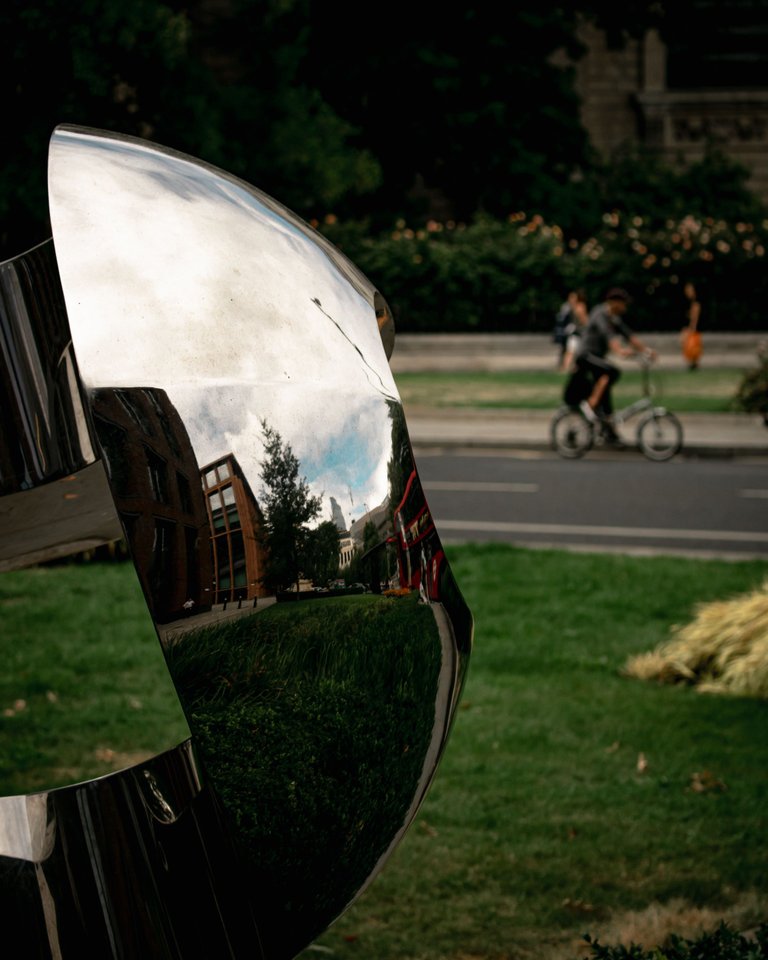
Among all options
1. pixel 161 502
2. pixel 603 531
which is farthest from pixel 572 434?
pixel 161 502

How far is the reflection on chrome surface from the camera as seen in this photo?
229 cm

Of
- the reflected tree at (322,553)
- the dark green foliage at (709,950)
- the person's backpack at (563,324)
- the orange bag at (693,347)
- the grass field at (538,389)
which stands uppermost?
the reflected tree at (322,553)

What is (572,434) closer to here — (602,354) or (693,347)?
(602,354)

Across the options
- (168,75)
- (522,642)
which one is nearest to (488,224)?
(168,75)

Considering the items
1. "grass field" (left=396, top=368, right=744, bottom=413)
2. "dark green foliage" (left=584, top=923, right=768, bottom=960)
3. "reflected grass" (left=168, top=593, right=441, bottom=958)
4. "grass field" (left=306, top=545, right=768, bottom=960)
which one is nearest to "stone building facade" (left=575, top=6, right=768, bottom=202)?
"grass field" (left=396, top=368, right=744, bottom=413)

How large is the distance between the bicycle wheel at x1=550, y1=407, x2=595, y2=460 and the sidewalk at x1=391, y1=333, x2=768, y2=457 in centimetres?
35

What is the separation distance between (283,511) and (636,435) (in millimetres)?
13575

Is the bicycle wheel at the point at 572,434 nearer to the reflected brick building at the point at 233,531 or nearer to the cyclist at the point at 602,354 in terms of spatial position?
the cyclist at the point at 602,354

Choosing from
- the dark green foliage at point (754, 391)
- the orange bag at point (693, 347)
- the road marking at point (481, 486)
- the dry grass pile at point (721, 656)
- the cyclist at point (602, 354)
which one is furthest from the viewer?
the orange bag at point (693, 347)

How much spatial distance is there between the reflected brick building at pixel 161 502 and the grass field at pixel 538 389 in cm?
1704

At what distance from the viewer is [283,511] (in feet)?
7.65

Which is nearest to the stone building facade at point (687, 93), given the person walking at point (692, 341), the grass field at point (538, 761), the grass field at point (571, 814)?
the person walking at point (692, 341)

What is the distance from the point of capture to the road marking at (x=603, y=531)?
10.4 m

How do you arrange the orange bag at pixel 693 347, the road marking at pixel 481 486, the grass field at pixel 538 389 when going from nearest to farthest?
the road marking at pixel 481 486 → the grass field at pixel 538 389 → the orange bag at pixel 693 347
